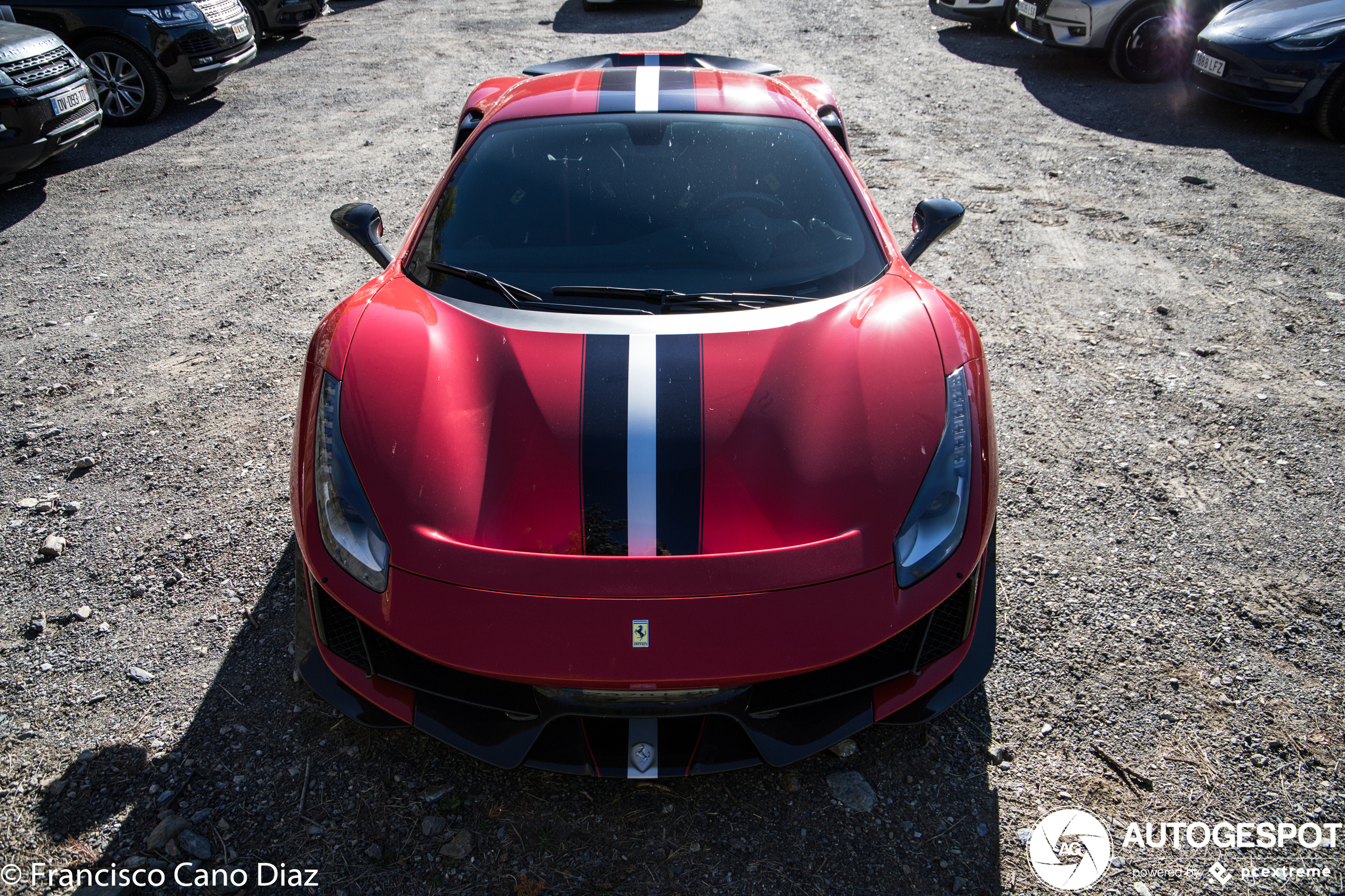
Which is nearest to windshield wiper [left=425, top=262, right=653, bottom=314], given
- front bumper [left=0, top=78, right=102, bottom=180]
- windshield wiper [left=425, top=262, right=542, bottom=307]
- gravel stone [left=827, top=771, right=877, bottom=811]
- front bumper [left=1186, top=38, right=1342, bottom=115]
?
windshield wiper [left=425, top=262, right=542, bottom=307]

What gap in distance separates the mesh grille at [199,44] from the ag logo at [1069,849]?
920 cm

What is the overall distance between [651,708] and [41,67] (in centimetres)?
707

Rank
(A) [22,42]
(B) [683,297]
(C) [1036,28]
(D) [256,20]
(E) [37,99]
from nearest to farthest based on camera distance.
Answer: (B) [683,297]
(E) [37,99]
(A) [22,42]
(C) [1036,28]
(D) [256,20]

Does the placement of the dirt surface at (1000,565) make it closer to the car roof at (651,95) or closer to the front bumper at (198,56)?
the car roof at (651,95)

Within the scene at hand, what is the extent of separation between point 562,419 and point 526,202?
973mm

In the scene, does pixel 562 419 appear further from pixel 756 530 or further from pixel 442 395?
pixel 756 530

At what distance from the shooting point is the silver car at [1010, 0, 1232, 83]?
24.8ft

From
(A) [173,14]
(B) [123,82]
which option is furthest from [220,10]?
(B) [123,82]

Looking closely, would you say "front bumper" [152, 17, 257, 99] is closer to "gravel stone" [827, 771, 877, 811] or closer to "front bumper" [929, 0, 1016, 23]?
"front bumper" [929, 0, 1016, 23]

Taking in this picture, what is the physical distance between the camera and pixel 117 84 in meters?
7.49

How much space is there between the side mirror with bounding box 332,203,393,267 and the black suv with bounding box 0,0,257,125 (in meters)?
6.39

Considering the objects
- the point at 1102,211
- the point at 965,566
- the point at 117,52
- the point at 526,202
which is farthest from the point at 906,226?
the point at 117,52

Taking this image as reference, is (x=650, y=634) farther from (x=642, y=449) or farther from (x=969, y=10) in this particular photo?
(x=969, y=10)

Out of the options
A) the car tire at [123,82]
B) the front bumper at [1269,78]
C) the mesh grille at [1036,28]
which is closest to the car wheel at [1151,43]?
the mesh grille at [1036,28]
